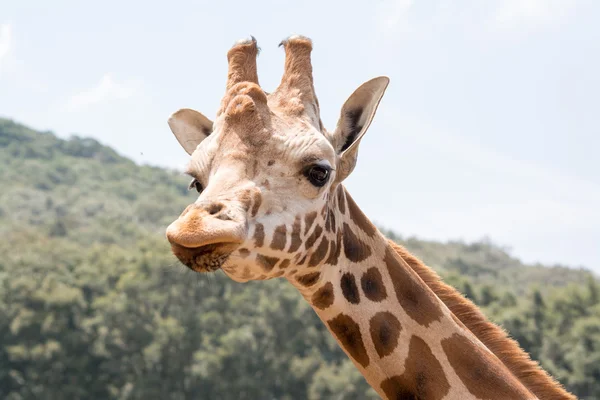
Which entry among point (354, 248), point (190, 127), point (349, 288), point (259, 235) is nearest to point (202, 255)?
point (259, 235)

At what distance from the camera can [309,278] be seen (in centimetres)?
591

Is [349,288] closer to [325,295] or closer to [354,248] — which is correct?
[325,295]

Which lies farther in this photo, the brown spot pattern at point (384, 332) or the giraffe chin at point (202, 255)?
the brown spot pattern at point (384, 332)

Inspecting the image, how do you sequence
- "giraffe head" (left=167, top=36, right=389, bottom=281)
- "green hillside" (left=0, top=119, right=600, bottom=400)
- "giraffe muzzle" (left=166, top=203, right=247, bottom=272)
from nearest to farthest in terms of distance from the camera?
"giraffe muzzle" (left=166, top=203, right=247, bottom=272) → "giraffe head" (left=167, top=36, right=389, bottom=281) → "green hillside" (left=0, top=119, right=600, bottom=400)

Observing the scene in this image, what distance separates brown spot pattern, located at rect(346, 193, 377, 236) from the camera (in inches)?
249

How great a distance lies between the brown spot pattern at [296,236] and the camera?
220 inches

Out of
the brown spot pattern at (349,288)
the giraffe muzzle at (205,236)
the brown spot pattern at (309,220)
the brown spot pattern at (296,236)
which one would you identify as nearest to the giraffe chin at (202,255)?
the giraffe muzzle at (205,236)

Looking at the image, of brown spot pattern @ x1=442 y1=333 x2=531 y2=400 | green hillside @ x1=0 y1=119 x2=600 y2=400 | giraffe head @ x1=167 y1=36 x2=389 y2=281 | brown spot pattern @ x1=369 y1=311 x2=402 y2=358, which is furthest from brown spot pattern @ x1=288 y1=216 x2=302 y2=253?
green hillside @ x1=0 y1=119 x2=600 y2=400

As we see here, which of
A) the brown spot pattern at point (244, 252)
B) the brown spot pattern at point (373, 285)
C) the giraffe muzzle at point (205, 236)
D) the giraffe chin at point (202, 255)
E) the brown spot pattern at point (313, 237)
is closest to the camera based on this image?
the giraffe muzzle at point (205, 236)

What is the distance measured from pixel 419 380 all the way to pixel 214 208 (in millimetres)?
1863

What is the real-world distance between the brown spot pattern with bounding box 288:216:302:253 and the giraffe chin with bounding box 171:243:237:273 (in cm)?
59

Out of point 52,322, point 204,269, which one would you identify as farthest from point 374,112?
point 52,322

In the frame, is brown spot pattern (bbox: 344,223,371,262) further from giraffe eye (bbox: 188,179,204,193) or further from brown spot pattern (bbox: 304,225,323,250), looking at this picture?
giraffe eye (bbox: 188,179,204,193)

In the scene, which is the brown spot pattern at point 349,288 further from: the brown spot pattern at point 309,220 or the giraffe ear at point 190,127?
the giraffe ear at point 190,127
